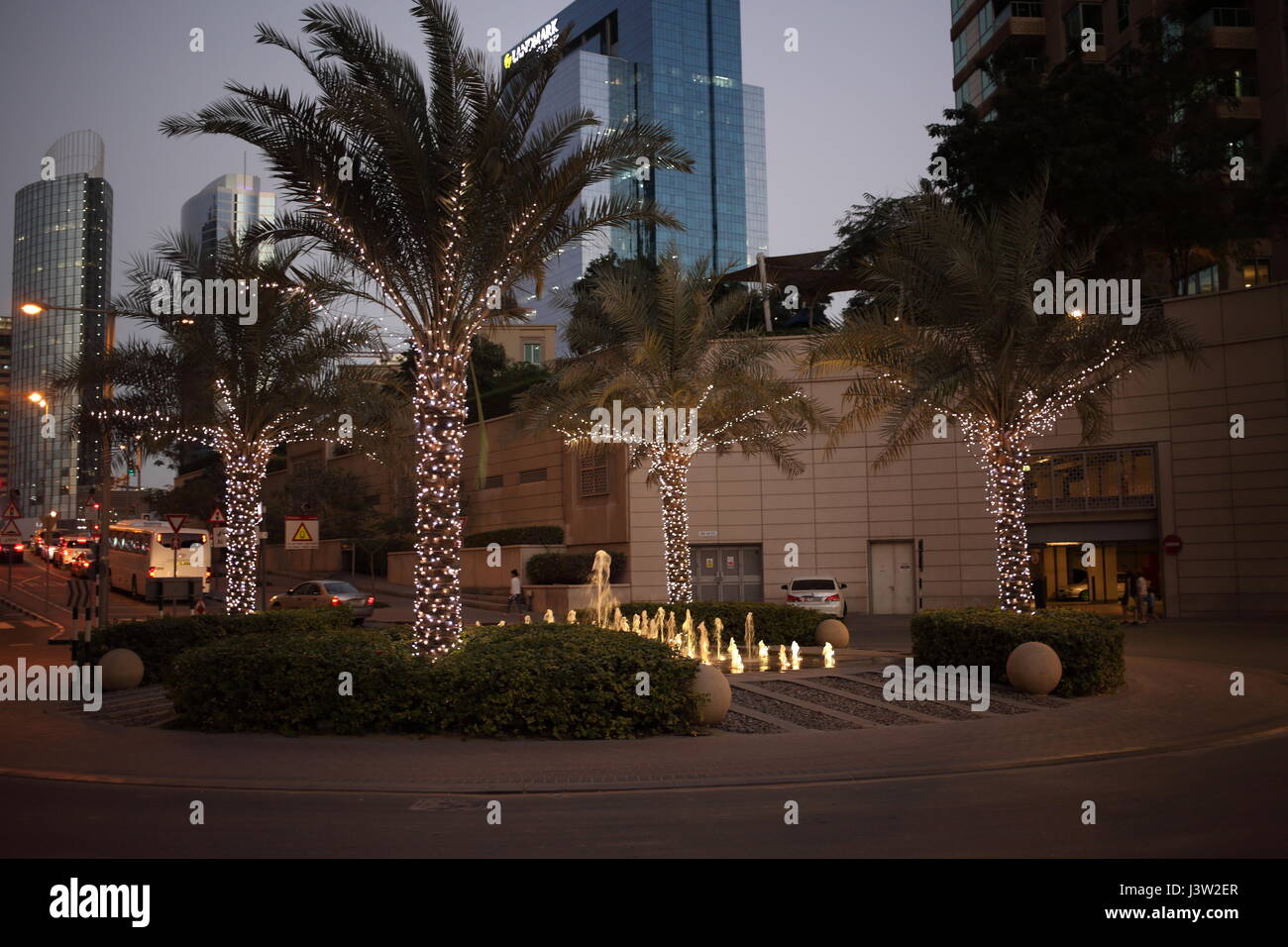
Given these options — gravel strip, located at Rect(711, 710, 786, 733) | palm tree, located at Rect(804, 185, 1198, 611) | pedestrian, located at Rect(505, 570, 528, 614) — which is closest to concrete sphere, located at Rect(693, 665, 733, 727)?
gravel strip, located at Rect(711, 710, 786, 733)

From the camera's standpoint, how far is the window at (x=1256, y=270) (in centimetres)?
4953

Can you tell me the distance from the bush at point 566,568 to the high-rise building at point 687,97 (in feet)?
388

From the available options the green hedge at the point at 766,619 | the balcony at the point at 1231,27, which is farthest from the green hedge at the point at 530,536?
the balcony at the point at 1231,27

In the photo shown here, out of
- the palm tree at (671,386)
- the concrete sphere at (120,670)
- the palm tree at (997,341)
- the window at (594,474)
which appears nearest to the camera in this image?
the concrete sphere at (120,670)

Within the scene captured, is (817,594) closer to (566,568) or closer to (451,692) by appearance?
(566,568)

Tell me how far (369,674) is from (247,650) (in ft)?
5.86

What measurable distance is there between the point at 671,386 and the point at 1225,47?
37075 millimetres

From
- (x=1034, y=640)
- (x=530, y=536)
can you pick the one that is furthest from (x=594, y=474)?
(x=1034, y=640)

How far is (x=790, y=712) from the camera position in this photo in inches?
591

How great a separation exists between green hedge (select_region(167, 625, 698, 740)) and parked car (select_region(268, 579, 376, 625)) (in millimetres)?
20718

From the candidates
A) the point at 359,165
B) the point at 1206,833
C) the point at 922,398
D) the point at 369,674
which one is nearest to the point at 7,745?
the point at 369,674

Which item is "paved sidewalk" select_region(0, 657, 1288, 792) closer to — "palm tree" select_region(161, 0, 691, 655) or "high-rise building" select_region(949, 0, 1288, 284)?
"palm tree" select_region(161, 0, 691, 655)

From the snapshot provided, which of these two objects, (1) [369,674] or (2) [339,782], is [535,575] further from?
(2) [339,782]

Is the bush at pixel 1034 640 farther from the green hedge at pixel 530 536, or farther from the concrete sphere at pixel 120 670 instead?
the green hedge at pixel 530 536
